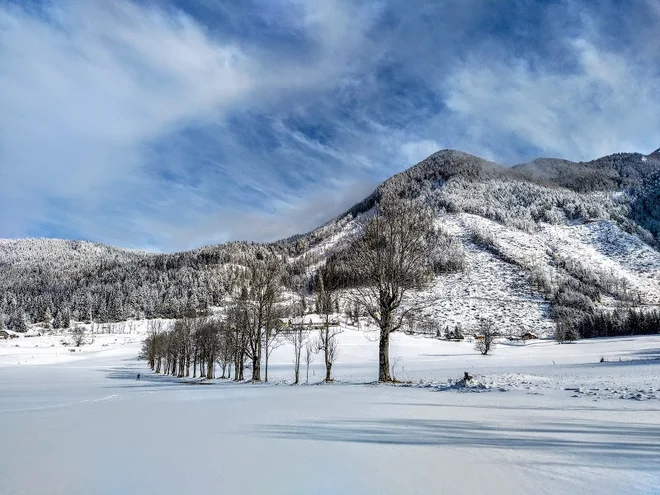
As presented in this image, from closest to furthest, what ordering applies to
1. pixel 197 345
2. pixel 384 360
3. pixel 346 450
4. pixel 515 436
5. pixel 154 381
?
pixel 346 450
pixel 515 436
pixel 384 360
pixel 154 381
pixel 197 345

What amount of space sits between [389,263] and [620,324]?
483 ft

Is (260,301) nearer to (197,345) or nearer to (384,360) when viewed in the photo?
(384,360)

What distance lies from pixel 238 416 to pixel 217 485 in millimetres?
5527

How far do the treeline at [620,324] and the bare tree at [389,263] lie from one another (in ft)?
449

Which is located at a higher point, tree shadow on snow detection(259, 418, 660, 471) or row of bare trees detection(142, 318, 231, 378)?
tree shadow on snow detection(259, 418, 660, 471)

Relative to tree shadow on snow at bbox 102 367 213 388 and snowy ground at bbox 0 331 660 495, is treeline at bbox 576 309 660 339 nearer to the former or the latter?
tree shadow on snow at bbox 102 367 213 388

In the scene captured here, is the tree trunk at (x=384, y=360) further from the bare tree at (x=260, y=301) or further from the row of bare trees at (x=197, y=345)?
the row of bare trees at (x=197, y=345)

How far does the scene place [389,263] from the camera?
2202 cm

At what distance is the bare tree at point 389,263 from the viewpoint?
2191 cm

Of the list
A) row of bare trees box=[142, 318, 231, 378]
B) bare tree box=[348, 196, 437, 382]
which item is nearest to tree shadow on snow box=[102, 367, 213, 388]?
row of bare trees box=[142, 318, 231, 378]

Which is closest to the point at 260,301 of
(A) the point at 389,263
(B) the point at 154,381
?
(A) the point at 389,263

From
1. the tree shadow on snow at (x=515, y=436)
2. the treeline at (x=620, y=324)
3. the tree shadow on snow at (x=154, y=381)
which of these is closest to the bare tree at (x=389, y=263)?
the tree shadow on snow at (x=515, y=436)

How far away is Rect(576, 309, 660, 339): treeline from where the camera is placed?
408 feet

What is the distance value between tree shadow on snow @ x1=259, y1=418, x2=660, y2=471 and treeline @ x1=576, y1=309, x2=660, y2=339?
486ft
